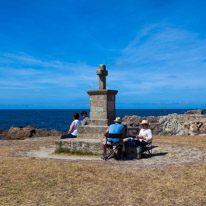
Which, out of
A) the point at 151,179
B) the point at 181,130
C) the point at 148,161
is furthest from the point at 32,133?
the point at 151,179

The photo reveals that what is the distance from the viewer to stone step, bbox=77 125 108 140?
1073 cm

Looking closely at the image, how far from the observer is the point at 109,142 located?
30.7 ft

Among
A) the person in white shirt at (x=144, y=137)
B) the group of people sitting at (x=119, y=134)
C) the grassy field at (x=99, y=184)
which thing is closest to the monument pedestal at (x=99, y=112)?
the group of people sitting at (x=119, y=134)

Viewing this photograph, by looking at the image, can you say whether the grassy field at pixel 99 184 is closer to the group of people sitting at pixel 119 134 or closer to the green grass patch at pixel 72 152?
the group of people sitting at pixel 119 134

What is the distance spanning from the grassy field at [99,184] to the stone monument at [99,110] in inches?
129

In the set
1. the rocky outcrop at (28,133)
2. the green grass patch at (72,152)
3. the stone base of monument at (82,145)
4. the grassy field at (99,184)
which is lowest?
the rocky outcrop at (28,133)

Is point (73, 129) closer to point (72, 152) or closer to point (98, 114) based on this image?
point (98, 114)

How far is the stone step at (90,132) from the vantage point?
10.7 metres

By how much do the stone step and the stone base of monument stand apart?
1.74 feet

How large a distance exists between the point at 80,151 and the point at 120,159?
1626 mm

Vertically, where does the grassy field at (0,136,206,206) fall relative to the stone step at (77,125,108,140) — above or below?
below

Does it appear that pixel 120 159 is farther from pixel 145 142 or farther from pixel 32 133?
pixel 32 133

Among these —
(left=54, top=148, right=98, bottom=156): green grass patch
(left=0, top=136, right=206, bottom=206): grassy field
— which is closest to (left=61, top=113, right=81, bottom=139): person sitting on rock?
(left=54, top=148, right=98, bottom=156): green grass patch

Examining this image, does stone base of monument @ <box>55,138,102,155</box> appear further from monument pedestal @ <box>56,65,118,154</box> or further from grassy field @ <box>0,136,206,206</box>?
grassy field @ <box>0,136,206,206</box>
